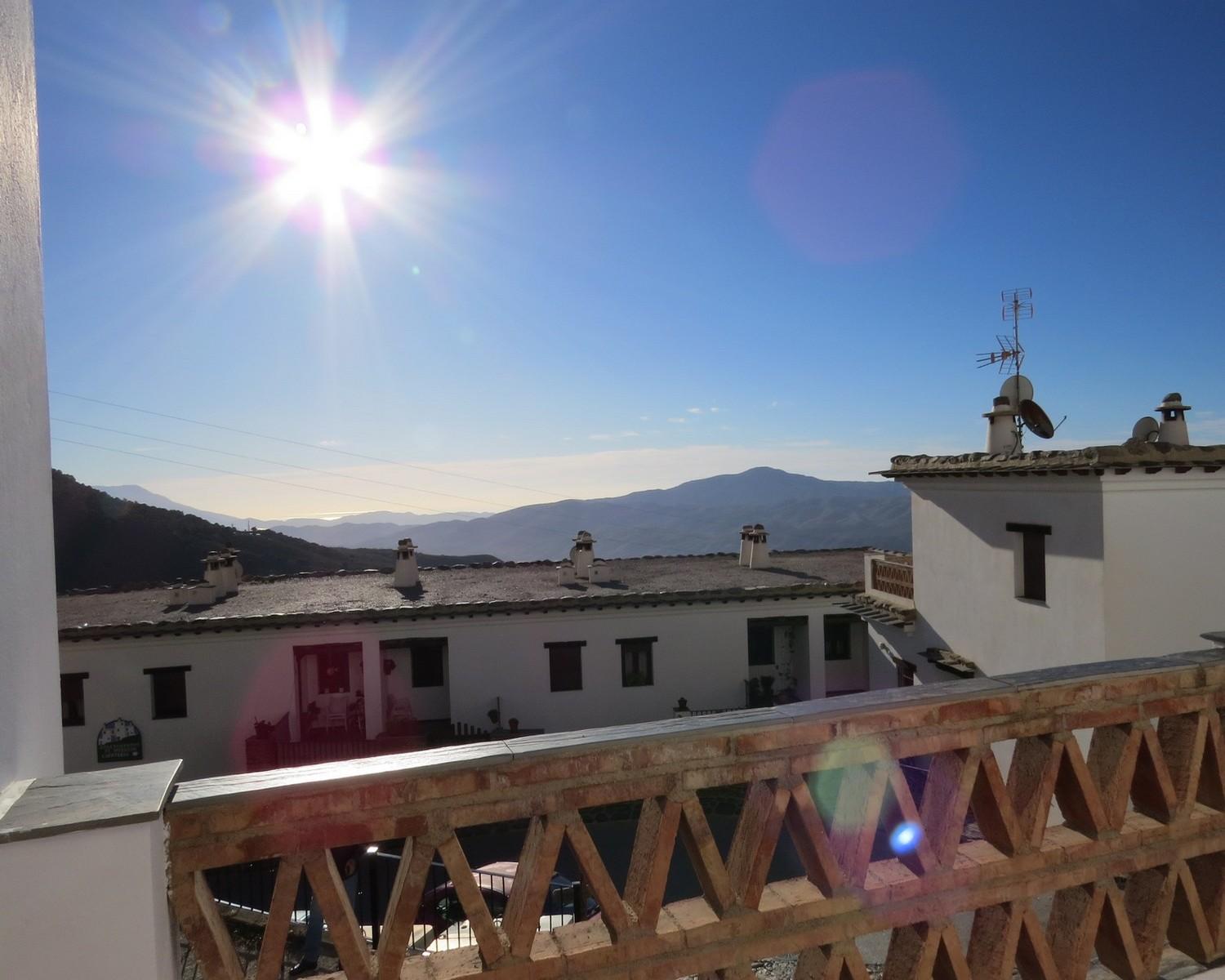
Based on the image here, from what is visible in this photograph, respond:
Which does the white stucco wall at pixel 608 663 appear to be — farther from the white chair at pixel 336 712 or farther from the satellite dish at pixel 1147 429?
the satellite dish at pixel 1147 429

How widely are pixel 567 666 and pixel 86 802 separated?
16294 millimetres

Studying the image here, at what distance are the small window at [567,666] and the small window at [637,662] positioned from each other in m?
0.98

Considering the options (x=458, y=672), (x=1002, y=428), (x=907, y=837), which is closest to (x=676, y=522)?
(x=458, y=672)

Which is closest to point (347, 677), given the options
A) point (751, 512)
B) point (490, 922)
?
point (490, 922)

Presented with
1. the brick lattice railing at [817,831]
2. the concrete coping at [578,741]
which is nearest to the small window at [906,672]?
the brick lattice railing at [817,831]

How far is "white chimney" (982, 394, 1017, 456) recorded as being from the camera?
45.1ft

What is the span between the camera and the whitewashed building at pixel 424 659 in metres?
16.0

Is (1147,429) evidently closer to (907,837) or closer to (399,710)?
(907,837)

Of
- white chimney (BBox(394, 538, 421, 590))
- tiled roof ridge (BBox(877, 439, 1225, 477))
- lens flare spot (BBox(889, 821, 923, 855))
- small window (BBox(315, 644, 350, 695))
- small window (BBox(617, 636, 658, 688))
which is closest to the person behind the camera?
lens flare spot (BBox(889, 821, 923, 855))

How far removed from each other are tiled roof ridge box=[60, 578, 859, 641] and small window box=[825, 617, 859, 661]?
109 cm

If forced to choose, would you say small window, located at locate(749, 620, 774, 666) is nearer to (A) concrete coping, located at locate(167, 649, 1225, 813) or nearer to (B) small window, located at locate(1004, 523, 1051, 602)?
(B) small window, located at locate(1004, 523, 1051, 602)

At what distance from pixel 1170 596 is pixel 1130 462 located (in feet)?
6.27

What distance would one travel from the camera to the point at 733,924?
2.06 meters

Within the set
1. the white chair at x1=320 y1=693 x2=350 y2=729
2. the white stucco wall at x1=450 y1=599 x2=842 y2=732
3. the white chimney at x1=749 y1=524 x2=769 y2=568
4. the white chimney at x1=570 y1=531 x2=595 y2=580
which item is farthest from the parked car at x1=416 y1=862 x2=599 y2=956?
the white chimney at x1=749 y1=524 x2=769 y2=568
